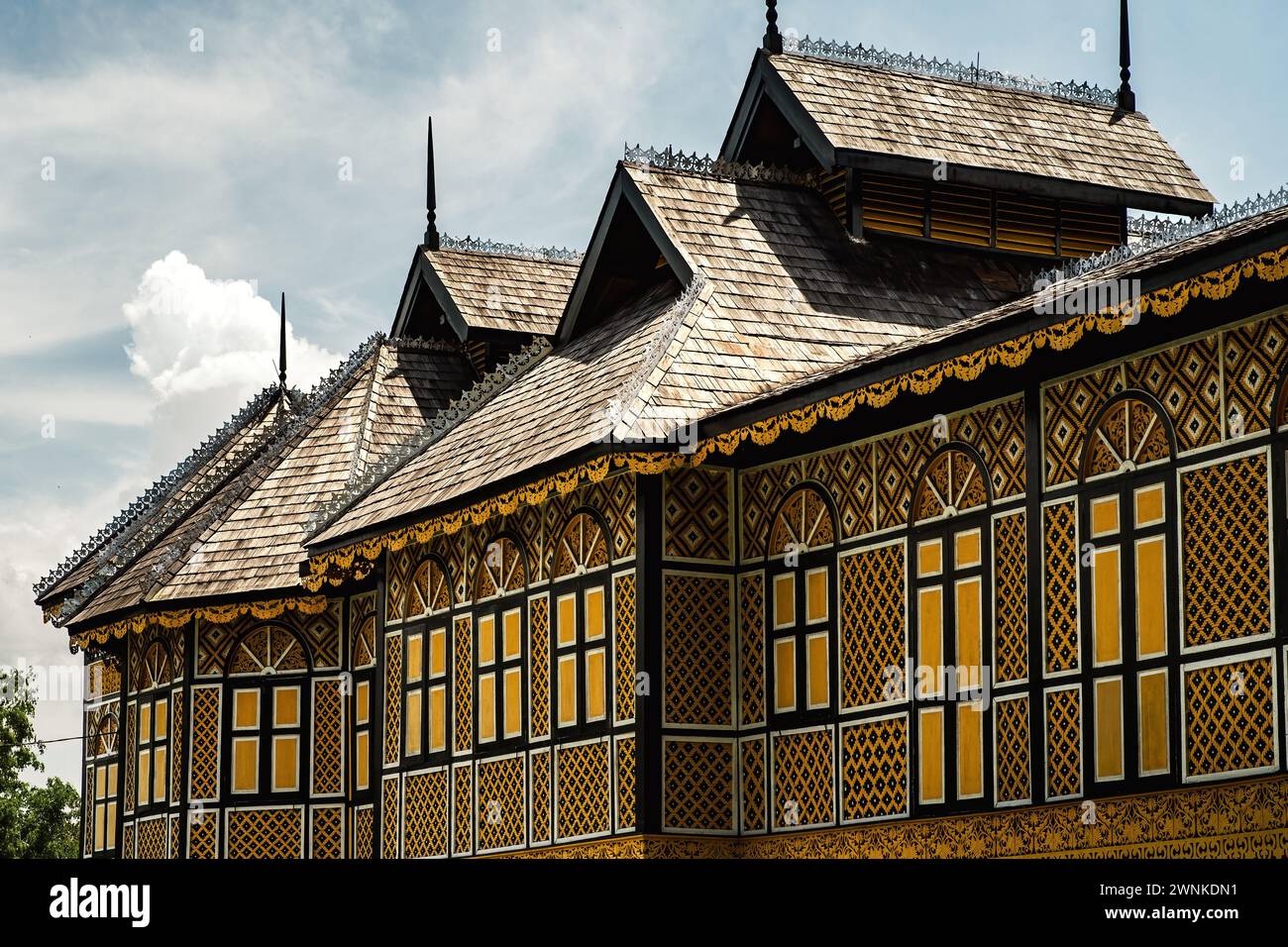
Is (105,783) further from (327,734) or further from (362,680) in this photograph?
(362,680)

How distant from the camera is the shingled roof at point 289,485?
1019 inches

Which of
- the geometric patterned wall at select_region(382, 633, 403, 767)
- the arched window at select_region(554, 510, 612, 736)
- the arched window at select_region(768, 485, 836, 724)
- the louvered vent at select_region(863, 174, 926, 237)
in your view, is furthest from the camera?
the louvered vent at select_region(863, 174, 926, 237)

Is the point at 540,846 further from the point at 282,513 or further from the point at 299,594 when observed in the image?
the point at 282,513

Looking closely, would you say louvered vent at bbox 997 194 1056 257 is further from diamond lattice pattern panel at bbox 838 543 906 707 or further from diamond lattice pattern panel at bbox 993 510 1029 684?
diamond lattice pattern panel at bbox 993 510 1029 684

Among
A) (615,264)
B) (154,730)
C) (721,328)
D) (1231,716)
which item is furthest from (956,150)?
(154,730)

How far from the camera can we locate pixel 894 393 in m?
16.4

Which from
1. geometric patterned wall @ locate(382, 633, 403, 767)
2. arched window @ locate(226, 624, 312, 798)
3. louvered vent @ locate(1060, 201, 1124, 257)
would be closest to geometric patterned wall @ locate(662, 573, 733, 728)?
geometric patterned wall @ locate(382, 633, 403, 767)

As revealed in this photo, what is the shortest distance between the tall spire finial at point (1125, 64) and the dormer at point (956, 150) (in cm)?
10

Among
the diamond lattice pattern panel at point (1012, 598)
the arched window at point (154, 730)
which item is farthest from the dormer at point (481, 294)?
the diamond lattice pattern panel at point (1012, 598)

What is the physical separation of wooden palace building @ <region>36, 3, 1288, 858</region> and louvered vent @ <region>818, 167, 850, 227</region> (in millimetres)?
57

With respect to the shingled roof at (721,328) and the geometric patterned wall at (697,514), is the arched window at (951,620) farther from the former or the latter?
the geometric patterned wall at (697,514)

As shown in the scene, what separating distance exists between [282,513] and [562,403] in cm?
674

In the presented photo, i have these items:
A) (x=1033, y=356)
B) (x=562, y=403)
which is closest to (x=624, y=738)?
(x=562, y=403)

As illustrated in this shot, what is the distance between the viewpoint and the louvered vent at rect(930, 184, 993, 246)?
2384 cm
